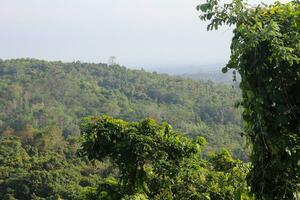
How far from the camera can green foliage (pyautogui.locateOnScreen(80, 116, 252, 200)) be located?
5102 mm

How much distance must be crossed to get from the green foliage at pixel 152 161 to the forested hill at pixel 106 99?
112ft

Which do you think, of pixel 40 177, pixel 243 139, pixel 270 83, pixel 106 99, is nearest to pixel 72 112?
pixel 106 99

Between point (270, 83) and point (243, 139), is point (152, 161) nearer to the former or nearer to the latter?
point (243, 139)

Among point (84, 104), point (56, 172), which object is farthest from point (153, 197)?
point (84, 104)

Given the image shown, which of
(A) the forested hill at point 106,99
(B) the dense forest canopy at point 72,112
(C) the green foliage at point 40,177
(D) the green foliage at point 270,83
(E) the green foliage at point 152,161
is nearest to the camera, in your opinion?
(D) the green foliage at point 270,83

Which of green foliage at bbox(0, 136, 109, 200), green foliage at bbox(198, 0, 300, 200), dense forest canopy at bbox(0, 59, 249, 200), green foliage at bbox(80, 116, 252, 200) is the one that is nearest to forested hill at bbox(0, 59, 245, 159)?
dense forest canopy at bbox(0, 59, 249, 200)

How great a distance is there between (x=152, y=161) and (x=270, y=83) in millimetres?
2698

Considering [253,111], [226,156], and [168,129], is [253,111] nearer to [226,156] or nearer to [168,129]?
[168,129]

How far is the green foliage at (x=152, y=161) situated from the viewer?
16.7 feet

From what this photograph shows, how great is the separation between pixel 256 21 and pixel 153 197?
3.28 m

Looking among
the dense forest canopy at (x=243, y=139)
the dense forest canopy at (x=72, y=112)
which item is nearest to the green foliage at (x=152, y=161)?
the dense forest canopy at (x=243, y=139)

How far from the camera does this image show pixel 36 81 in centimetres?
6162

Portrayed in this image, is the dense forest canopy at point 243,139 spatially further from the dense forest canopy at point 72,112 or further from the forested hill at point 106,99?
the forested hill at point 106,99

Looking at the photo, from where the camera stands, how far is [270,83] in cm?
265
